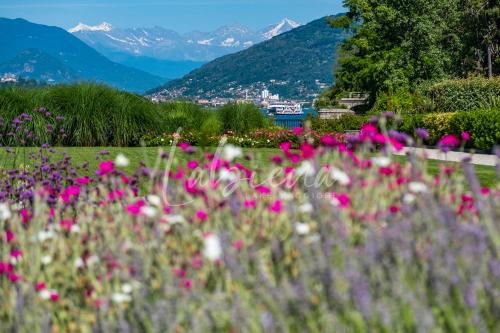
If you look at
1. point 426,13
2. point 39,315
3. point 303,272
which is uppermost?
point 426,13

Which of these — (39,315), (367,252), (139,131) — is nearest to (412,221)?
(367,252)

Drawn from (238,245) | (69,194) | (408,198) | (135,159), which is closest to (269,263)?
(238,245)

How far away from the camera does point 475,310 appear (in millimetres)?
2504

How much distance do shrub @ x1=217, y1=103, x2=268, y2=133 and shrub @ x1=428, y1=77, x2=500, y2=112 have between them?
7.11 meters

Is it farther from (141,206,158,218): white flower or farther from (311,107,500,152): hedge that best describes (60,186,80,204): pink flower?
(311,107,500,152): hedge

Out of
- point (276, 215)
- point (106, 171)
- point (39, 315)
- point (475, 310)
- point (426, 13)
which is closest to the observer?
point (475, 310)

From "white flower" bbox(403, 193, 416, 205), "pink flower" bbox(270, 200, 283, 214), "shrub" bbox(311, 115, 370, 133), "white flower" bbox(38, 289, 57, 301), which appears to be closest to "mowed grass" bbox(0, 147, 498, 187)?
"pink flower" bbox(270, 200, 283, 214)

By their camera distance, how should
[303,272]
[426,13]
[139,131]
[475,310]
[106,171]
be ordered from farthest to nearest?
[426,13]
[139,131]
[106,171]
[303,272]
[475,310]

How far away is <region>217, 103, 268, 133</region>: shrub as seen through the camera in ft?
69.6

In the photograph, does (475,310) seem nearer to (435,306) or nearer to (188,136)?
(435,306)

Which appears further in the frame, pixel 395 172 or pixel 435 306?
pixel 395 172

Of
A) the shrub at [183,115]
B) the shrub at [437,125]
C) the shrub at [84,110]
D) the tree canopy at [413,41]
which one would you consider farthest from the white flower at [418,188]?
the tree canopy at [413,41]

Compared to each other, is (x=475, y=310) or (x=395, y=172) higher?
(x=395, y=172)

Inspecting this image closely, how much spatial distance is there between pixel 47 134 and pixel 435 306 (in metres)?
13.7
